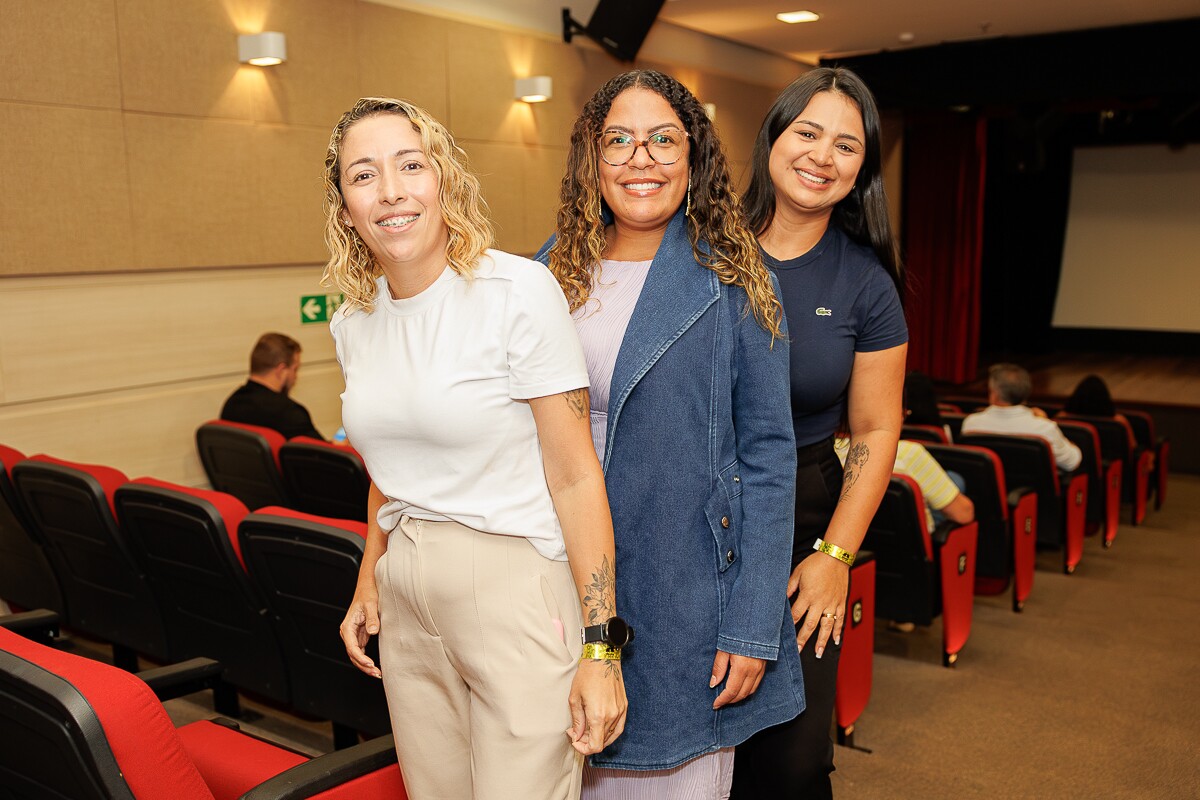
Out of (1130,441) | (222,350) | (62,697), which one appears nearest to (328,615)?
(62,697)

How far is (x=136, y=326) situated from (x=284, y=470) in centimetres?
159

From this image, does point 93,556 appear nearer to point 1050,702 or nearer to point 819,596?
point 819,596

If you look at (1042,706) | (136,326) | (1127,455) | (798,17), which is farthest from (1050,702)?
(798,17)

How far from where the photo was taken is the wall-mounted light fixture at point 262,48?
493cm

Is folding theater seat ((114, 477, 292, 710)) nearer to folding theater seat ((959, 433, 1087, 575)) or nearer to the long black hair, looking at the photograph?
the long black hair

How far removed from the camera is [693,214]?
5.21 feet

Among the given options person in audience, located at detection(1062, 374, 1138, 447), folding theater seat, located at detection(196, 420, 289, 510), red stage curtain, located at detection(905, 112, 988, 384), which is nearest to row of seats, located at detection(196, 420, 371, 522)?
folding theater seat, located at detection(196, 420, 289, 510)

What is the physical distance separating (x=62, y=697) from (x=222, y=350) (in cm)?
411

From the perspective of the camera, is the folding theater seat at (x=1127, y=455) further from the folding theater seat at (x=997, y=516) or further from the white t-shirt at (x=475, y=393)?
the white t-shirt at (x=475, y=393)

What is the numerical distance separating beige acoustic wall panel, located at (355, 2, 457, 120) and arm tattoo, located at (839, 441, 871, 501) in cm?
439

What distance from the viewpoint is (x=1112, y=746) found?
3283 mm

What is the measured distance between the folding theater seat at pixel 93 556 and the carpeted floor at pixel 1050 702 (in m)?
2.13

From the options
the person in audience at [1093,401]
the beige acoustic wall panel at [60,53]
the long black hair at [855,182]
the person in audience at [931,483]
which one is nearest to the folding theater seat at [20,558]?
the beige acoustic wall panel at [60,53]

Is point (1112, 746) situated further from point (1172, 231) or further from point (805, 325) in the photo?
point (1172, 231)
